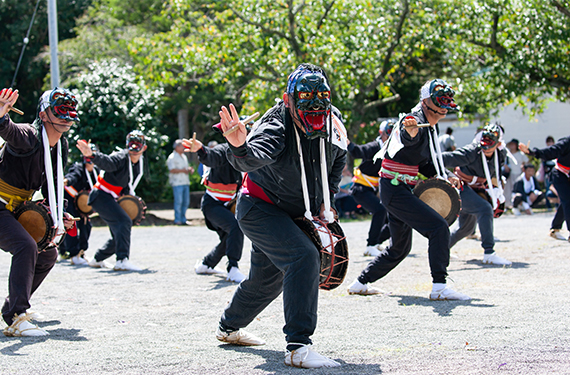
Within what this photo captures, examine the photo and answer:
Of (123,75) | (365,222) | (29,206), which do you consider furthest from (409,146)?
(123,75)

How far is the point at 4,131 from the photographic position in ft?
16.3

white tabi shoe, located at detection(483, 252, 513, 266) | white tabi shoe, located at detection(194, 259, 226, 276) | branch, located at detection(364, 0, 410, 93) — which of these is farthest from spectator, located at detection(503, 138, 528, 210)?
white tabi shoe, located at detection(194, 259, 226, 276)

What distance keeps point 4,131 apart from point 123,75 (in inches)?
594

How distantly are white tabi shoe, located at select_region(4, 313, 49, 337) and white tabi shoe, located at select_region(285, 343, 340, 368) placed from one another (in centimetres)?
231

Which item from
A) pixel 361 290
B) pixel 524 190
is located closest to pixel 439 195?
pixel 361 290

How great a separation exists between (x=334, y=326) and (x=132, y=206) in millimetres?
5139

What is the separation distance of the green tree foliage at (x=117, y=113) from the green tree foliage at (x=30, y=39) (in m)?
8.46

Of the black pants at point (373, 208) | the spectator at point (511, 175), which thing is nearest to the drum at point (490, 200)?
the black pants at point (373, 208)

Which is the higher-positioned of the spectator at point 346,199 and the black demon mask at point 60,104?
the black demon mask at point 60,104

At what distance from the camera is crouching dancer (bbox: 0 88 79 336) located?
5.17m

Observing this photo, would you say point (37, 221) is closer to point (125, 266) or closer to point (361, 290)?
point (361, 290)

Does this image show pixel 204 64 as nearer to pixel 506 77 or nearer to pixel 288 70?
pixel 288 70

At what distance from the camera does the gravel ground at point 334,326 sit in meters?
4.07

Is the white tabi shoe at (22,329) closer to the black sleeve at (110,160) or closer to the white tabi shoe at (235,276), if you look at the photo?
the white tabi shoe at (235,276)
